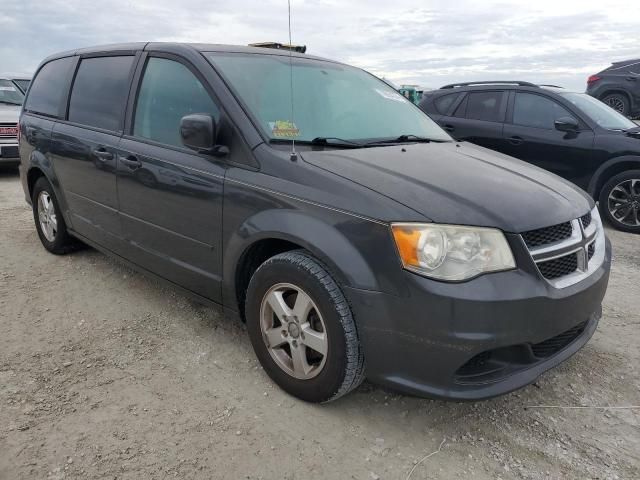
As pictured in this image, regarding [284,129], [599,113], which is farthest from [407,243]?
[599,113]

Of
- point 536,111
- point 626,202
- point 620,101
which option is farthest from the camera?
point 620,101

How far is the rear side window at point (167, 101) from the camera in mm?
2906

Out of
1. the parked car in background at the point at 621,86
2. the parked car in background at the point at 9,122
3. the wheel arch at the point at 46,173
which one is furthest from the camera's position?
the parked car in background at the point at 621,86

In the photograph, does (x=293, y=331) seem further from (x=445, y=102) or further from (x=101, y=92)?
(x=445, y=102)

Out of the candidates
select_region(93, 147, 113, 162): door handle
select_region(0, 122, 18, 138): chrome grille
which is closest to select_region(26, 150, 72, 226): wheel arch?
select_region(93, 147, 113, 162): door handle

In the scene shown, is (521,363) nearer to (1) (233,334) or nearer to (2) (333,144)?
(2) (333,144)

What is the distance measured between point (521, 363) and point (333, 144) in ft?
4.57

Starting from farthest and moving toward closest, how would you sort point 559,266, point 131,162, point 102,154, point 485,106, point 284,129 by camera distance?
point 485,106
point 102,154
point 131,162
point 284,129
point 559,266

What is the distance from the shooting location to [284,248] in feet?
8.55

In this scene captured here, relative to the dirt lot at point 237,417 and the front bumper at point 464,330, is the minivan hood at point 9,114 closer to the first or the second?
the dirt lot at point 237,417

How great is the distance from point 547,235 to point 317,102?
4.89 ft

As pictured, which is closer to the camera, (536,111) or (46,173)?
(46,173)

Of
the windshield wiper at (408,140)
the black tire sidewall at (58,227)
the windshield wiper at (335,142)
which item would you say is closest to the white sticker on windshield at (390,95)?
the windshield wiper at (408,140)

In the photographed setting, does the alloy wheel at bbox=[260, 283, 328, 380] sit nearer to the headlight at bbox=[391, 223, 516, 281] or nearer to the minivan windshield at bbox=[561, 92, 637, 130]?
the headlight at bbox=[391, 223, 516, 281]
